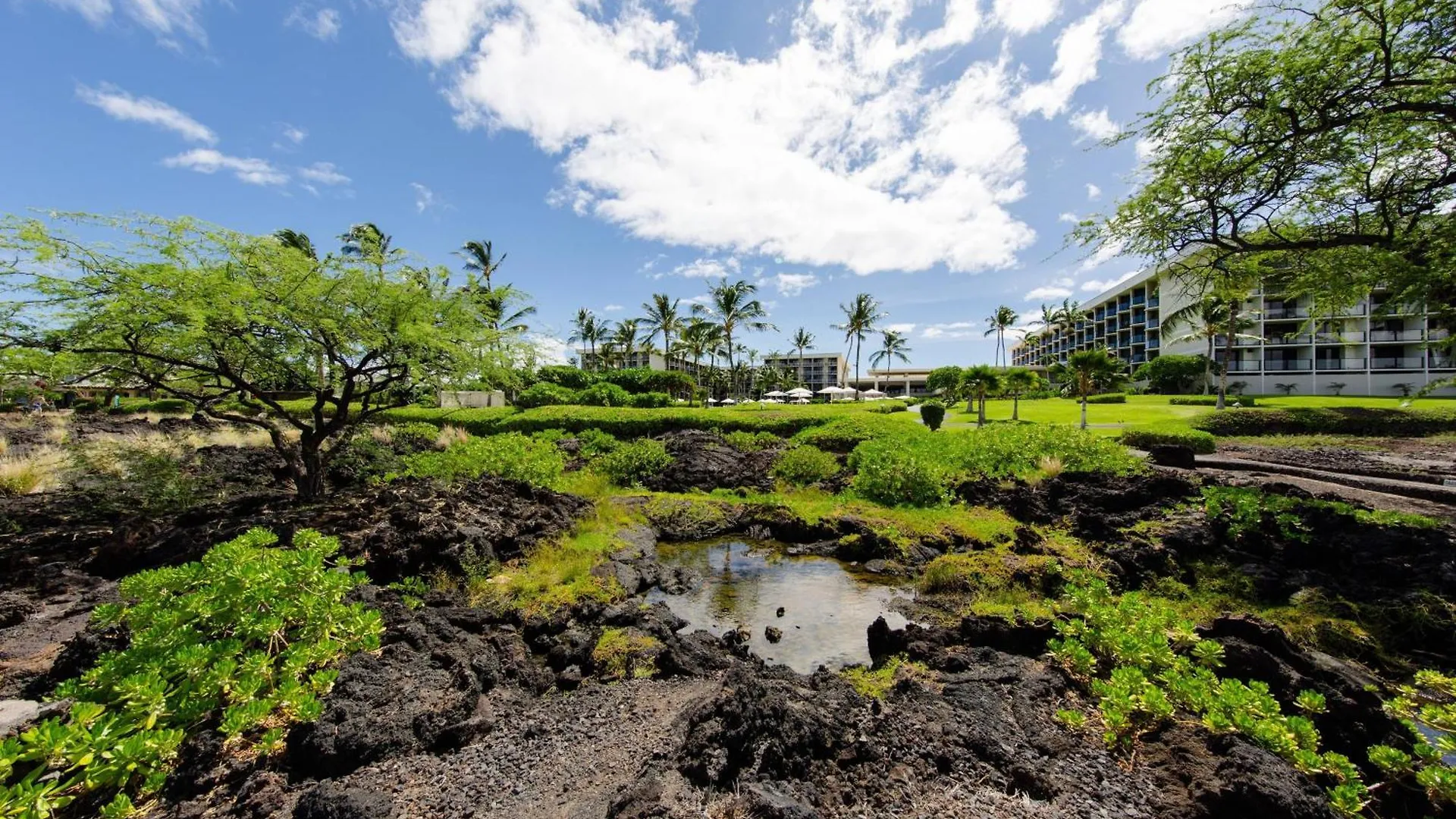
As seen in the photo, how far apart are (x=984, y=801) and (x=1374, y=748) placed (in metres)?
2.30

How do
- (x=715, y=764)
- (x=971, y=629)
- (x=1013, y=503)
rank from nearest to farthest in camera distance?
(x=715, y=764), (x=971, y=629), (x=1013, y=503)

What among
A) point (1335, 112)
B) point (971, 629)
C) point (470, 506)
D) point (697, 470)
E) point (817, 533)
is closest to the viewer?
point (971, 629)

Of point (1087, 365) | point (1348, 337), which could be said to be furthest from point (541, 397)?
point (1348, 337)

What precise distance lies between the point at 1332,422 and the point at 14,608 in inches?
1528

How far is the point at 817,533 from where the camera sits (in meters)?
10.4

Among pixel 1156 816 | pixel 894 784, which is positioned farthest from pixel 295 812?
pixel 1156 816

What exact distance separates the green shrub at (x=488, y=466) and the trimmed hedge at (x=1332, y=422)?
2776 centimetres

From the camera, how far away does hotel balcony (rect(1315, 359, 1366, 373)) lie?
48375 mm

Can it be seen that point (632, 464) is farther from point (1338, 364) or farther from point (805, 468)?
point (1338, 364)

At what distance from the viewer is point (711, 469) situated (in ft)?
51.7

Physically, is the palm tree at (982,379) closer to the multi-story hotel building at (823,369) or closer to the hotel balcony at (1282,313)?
the hotel balcony at (1282,313)

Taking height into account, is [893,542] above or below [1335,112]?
below

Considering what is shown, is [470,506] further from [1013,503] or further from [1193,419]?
[1193,419]

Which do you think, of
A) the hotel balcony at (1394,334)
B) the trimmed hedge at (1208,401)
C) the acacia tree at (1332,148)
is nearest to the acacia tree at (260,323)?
the acacia tree at (1332,148)
